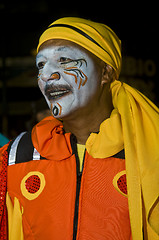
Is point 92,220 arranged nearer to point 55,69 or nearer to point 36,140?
point 36,140

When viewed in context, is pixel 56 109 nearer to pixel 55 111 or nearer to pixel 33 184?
pixel 55 111

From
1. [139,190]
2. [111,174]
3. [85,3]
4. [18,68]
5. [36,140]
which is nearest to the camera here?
[139,190]

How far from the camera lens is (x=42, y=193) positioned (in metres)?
1.36

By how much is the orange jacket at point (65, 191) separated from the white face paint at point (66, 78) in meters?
0.18

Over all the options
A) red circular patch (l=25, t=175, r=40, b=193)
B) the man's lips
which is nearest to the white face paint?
the man's lips

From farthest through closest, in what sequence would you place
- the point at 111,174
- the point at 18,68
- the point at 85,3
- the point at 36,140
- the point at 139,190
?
the point at 18,68 → the point at 85,3 → the point at 36,140 → the point at 111,174 → the point at 139,190

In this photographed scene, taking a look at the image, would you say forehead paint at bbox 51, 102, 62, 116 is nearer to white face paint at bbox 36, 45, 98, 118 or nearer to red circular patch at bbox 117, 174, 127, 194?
white face paint at bbox 36, 45, 98, 118

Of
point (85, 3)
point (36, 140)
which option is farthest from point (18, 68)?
point (36, 140)

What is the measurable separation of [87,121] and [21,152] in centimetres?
34

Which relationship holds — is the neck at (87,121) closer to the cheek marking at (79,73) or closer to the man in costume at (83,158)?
the man in costume at (83,158)

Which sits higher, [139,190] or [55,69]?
[55,69]

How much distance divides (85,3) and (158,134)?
A: 4045 mm

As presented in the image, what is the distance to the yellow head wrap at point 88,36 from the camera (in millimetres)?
1399

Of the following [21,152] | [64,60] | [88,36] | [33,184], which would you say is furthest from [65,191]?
[88,36]
